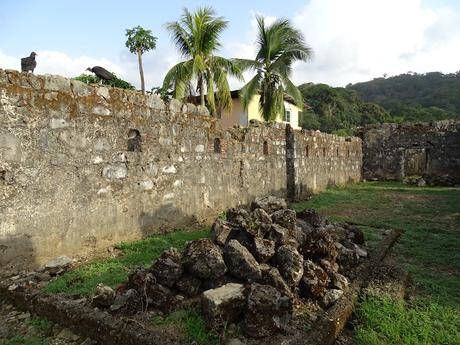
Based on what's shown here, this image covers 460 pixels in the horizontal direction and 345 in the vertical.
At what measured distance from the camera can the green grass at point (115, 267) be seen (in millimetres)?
3508

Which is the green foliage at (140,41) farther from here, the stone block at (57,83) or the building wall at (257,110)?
the stone block at (57,83)

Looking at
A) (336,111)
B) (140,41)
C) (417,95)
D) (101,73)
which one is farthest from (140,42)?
(417,95)

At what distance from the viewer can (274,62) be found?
1794 centimetres

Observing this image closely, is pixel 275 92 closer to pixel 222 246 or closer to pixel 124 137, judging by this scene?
pixel 124 137

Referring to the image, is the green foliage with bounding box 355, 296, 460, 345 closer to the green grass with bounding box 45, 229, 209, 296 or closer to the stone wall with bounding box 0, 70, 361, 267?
the green grass with bounding box 45, 229, 209, 296

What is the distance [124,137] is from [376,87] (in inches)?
2970

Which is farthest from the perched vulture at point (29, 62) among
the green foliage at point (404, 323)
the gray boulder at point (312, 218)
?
the green foliage at point (404, 323)

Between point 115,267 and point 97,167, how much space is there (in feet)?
4.35

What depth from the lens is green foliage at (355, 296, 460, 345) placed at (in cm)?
279

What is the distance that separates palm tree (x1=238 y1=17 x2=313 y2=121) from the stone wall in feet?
36.0

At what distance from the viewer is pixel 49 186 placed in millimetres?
4074

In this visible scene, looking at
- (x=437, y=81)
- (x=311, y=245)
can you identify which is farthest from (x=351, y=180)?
(x=437, y=81)

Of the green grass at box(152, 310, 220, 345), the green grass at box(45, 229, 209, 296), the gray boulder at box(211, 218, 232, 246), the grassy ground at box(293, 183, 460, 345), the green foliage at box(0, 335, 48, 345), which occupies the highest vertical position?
the gray boulder at box(211, 218, 232, 246)

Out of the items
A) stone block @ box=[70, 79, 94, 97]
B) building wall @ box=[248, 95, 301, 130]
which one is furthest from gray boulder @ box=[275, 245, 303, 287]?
building wall @ box=[248, 95, 301, 130]
